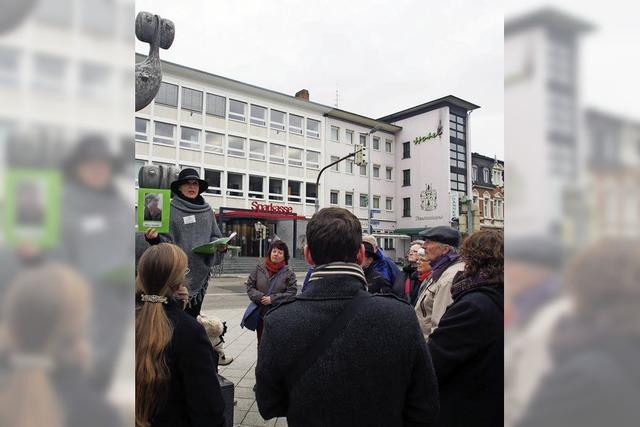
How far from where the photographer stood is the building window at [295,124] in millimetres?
37619

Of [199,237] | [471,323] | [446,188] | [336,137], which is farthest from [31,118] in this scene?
[446,188]

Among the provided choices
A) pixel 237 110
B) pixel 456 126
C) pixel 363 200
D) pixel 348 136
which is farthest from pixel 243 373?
pixel 456 126

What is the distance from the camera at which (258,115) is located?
35.8 m

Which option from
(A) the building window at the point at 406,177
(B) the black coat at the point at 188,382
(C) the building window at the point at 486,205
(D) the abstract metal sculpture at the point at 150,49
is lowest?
(B) the black coat at the point at 188,382

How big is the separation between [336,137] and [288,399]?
1558 inches

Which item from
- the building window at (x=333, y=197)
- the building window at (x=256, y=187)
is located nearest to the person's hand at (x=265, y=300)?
the building window at (x=256, y=187)

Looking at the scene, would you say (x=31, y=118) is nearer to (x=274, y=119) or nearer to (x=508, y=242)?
(x=508, y=242)

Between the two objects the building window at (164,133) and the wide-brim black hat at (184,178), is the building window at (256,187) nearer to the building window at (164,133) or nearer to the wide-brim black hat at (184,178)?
the building window at (164,133)

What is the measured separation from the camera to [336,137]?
4062 cm

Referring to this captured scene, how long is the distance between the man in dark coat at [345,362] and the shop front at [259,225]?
30908mm

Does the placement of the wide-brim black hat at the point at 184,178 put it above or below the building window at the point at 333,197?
below

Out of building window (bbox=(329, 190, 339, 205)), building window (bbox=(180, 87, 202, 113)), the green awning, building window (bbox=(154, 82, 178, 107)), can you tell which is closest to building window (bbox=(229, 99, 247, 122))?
building window (bbox=(180, 87, 202, 113))

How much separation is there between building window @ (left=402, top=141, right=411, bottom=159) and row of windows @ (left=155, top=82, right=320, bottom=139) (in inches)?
419

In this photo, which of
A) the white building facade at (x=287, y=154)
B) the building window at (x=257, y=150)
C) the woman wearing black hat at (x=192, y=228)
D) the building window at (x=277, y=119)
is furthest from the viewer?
the building window at (x=277, y=119)
